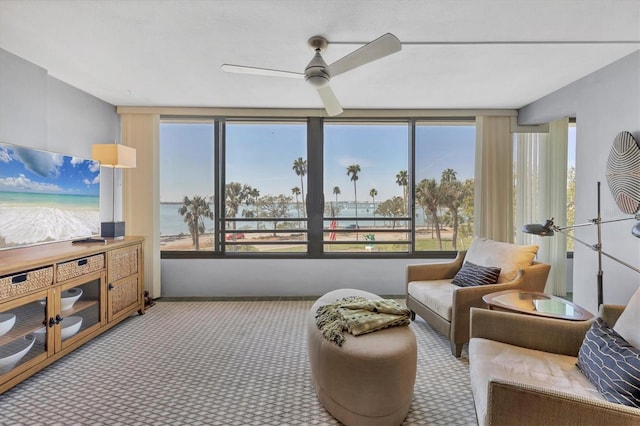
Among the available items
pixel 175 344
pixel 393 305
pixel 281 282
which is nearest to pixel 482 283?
pixel 393 305

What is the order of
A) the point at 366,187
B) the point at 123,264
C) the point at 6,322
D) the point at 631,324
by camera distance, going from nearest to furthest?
the point at 631,324, the point at 6,322, the point at 123,264, the point at 366,187

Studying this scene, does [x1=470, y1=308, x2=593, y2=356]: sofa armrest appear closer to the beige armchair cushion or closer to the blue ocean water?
the beige armchair cushion

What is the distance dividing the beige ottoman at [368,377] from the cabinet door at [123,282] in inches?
89.4

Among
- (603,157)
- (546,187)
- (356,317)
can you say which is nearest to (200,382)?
(356,317)

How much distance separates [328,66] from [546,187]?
353cm

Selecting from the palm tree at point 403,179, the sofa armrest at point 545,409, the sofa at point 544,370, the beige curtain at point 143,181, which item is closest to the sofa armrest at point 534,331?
the sofa at point 544,370

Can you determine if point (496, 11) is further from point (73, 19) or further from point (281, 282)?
point (281, 282)

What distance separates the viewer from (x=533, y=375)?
147cm

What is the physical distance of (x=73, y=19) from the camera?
1.98m

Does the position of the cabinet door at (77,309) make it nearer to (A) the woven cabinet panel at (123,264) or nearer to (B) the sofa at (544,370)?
(A) the woven cabinet panel at (123,264)

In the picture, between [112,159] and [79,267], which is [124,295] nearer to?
[79,267]

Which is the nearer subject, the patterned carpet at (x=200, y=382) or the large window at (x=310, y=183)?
the patterned carpet at (x=200, y=382)

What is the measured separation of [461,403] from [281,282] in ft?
8.48

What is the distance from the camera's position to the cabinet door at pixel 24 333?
193 centimetres
